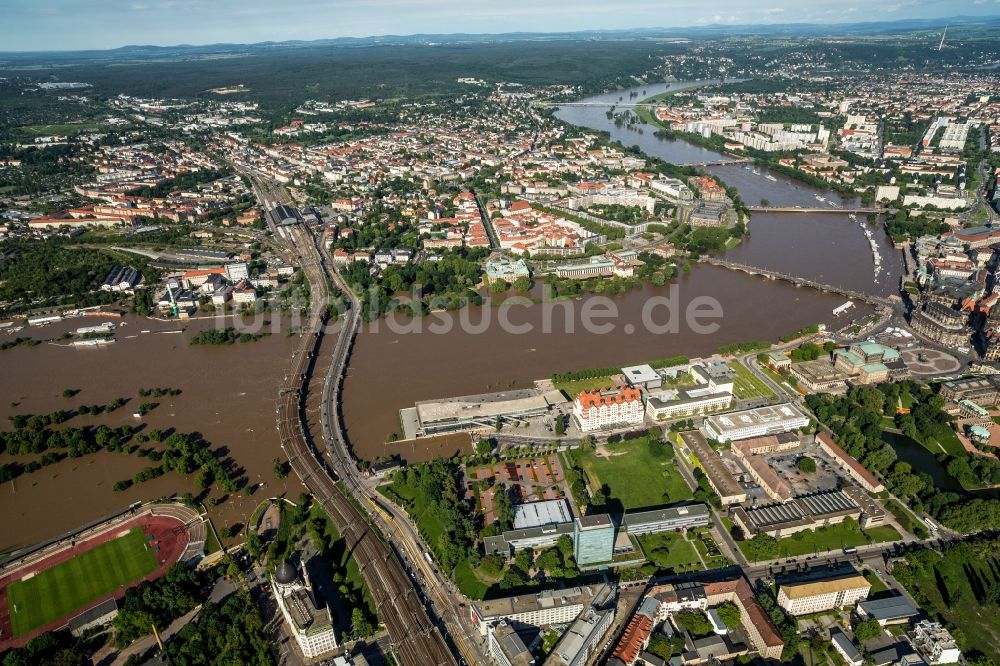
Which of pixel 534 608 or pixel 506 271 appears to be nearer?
pixel 534 608

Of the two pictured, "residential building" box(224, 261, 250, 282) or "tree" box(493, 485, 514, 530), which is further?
"residential building" box(224, 261, 250, 282)

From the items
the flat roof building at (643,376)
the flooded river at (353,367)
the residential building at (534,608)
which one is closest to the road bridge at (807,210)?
the flooded river at (353,367)

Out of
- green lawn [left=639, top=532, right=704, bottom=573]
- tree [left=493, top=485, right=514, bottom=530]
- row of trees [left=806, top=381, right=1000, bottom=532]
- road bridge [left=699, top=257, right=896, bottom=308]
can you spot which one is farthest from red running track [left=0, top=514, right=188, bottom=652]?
road bridge [left=699, top=257, right=896, bottom=308]

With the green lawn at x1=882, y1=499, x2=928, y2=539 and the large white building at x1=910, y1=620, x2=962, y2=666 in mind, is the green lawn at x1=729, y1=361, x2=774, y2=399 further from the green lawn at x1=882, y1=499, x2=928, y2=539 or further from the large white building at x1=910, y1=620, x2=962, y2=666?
the large white building at x1=910, y1=620, x2=962, y2=666

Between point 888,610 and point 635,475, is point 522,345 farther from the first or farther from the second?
point 888,610

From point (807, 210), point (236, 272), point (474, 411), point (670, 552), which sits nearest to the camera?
point (670, 552)

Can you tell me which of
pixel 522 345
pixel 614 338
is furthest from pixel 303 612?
pixel 614 338

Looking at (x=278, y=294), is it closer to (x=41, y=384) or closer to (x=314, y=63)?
(x=41, y=384)

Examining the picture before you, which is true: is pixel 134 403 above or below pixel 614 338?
below
